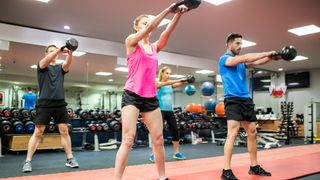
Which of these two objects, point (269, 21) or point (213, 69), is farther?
point (213, 69)

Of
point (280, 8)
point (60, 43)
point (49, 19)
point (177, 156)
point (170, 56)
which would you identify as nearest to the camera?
point (177, 156)

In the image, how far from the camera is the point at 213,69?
10016 mm

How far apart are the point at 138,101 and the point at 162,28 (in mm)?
4389

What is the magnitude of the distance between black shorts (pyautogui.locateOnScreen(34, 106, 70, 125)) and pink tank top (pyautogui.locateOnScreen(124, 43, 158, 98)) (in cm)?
141

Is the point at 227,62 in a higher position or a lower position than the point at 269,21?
lower

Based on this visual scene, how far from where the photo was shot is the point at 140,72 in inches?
77.2

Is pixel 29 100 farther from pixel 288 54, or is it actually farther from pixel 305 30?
pixel 305 30

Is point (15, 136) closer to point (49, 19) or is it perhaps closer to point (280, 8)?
point (49, 19)

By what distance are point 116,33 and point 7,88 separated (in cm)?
316

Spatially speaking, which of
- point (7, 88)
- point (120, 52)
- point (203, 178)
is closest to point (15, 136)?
point (7, 88)

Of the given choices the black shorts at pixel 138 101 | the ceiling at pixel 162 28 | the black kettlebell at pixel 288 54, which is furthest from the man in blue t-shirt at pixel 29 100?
the black kettlebell at pixel 288 54

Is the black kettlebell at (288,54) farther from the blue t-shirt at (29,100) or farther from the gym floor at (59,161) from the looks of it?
the blue t-shirt at (29,100)

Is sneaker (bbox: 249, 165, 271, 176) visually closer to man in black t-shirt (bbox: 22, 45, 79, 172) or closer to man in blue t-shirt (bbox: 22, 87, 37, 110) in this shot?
man in black t-shirt (bbox: 22, 45, 79, 172)

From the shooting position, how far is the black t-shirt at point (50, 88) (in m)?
3.05
